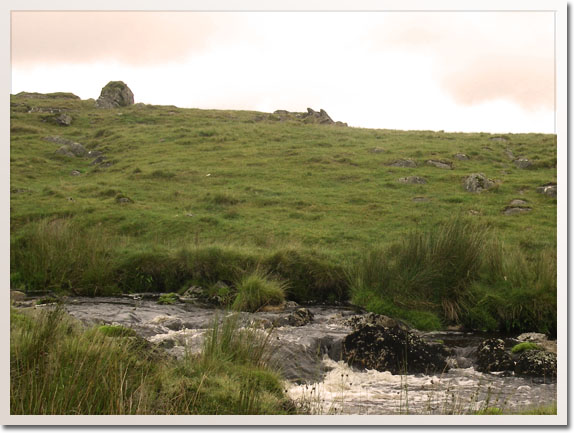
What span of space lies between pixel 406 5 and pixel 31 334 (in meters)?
4.55

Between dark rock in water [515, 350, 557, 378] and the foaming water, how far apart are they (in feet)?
1.02

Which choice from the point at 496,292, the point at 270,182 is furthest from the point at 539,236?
the point at 270,182

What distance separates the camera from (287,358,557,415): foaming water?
21.0 feet

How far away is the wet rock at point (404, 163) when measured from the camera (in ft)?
84.3

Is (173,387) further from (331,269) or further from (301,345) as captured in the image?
(331,269)

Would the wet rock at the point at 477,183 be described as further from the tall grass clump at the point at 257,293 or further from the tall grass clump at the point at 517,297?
the tall grass clump at the point at 257,293

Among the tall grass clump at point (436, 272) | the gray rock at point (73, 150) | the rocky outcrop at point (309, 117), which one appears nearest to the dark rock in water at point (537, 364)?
the tall grass clump at point (436, 272)

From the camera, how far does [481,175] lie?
22.5m

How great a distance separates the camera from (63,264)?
13023mm

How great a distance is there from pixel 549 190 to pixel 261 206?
10.5 meters

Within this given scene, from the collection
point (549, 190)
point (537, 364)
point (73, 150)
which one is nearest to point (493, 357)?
point (537, 364)

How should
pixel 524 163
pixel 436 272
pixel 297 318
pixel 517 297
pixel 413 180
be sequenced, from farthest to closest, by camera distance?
pixel 524 163, pixel 413 180, pixel 436 272, pixel 517 297, pixel 297 318

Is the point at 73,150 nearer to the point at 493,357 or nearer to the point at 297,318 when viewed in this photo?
the point at 297,318

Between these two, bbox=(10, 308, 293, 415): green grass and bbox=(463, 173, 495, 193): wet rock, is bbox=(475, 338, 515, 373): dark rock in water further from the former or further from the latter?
bbox=(463, 173, 495, 193): wet rock
